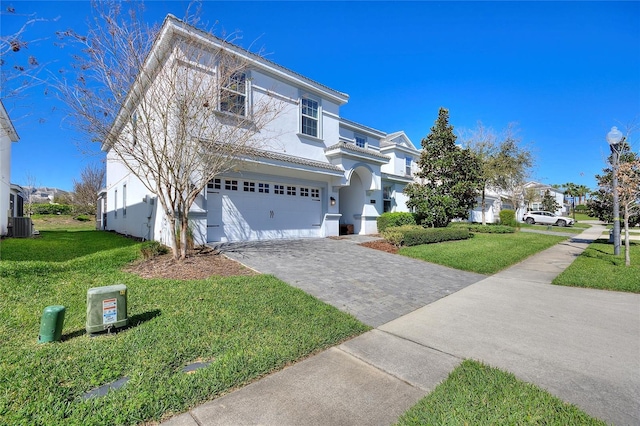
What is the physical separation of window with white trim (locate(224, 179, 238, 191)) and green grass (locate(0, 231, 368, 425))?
5.67m

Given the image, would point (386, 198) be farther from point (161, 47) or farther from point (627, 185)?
point (161, 47)

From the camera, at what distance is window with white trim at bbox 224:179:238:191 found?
11.5 meters

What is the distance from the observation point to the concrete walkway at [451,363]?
2.65 metres

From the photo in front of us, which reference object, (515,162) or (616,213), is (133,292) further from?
(515,162)

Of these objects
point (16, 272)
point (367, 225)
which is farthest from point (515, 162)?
point (16, 272)

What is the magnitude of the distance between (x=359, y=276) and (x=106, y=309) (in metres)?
5.43

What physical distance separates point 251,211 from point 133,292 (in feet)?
22.9

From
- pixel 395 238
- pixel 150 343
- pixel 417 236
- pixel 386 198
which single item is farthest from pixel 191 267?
pixel 386 198

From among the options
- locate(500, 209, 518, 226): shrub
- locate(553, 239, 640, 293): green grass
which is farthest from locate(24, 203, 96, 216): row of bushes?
locate(500, 209, 518, 226): shrub

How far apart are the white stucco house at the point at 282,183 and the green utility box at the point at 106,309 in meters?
6.24

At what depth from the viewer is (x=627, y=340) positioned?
4.20 metres

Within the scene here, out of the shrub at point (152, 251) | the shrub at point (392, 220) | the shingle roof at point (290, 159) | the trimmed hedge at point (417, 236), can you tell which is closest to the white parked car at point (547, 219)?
the trimmed hedge at point (417, 236)

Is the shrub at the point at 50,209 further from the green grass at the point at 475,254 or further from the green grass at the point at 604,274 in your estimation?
the green grass at the point at 604,274

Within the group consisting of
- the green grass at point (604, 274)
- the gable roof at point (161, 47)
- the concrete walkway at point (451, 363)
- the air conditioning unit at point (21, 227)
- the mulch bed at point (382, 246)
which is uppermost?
the gable roof at point (161, 47)
